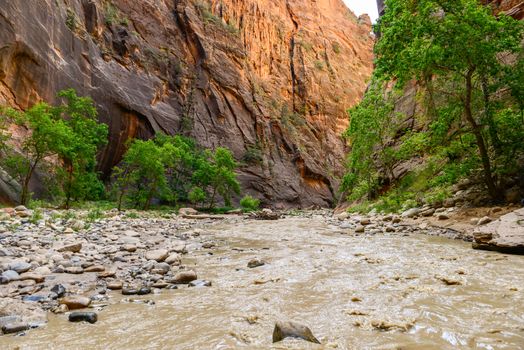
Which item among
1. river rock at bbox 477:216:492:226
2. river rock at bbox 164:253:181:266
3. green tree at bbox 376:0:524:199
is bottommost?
river rock at bbox 164:253:181:266

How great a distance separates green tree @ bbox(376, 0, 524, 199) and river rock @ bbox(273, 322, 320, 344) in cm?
865

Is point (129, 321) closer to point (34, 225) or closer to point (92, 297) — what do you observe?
point (92, 297)

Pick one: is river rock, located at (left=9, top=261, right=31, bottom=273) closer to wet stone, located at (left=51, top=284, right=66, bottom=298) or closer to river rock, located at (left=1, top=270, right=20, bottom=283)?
river rock, located at (left=1, top=270, right=20, bottom=283)

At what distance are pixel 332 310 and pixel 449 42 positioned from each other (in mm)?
8693

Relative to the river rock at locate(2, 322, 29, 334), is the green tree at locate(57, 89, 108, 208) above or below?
above

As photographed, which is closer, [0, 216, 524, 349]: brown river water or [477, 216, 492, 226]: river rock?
[0, 216, 524, 349]: brown river water

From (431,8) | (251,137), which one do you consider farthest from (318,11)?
(431,8)

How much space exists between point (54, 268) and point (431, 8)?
1054 centimetres

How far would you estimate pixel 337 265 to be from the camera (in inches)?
219

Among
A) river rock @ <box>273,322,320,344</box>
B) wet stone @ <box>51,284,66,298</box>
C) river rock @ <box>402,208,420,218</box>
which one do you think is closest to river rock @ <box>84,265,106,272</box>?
wet stone @ <box>51,284,66,298</box>

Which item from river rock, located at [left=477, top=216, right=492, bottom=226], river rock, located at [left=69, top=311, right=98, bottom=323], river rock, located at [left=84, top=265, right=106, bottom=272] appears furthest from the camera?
river rock, located at [left=477, top=216, right=492, bottom=226]

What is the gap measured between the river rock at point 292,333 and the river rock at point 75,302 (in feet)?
7.25

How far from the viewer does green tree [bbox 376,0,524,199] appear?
862cm

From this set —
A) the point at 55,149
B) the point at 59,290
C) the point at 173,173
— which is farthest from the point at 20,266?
the point at 173,173
